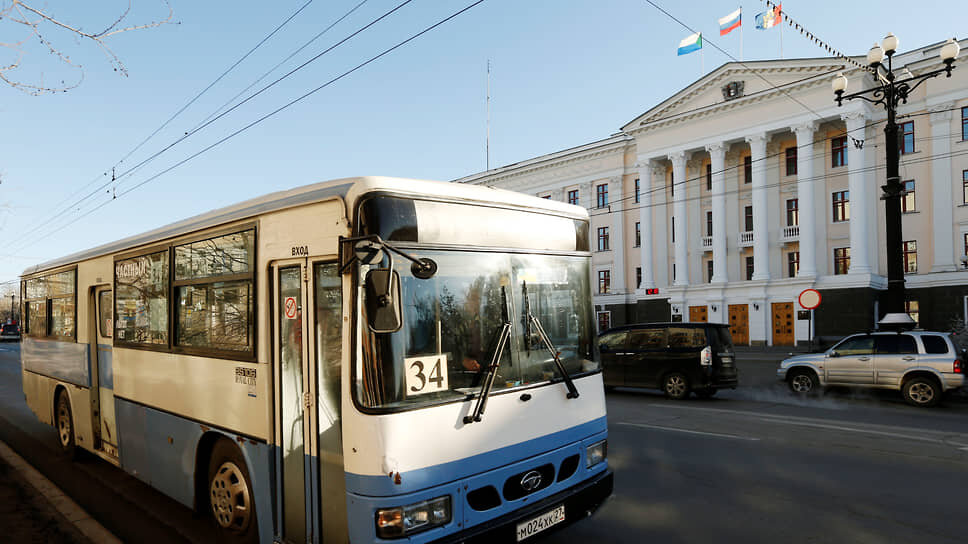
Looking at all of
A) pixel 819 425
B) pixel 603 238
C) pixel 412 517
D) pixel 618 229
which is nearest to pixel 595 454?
pixel 412 517

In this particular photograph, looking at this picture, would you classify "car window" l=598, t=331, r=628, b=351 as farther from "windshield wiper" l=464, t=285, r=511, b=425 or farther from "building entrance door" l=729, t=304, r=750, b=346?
"building entrance door" l=729, t=304, r=750, b=346

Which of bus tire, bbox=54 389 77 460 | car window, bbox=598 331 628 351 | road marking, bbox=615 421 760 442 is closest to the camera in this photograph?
bus tire, bbox=54 389 77 460

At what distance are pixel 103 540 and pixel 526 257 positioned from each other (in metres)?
4.52

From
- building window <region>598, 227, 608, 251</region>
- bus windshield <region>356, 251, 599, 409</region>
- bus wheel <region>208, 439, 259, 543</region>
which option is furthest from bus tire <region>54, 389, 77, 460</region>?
building window <region>598, 227, 608, 251</region>

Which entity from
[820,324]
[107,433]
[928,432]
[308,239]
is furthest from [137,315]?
[820,324]

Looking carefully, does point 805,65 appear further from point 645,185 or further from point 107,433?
point 107,433

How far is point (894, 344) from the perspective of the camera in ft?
42.8

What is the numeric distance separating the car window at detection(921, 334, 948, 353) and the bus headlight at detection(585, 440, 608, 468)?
11.5m

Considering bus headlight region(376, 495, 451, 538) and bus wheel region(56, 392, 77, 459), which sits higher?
bus headlight region(376, 495, 451, 538)

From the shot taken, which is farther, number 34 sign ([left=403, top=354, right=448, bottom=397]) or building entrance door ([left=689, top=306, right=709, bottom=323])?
building entrance door ([left=689, top=306, right=709, bottom=323])

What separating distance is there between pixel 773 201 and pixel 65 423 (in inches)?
1596

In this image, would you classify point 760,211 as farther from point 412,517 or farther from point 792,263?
point 412,517

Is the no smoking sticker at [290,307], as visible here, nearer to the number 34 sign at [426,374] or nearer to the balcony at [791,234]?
the number 34 sign at [426,374]

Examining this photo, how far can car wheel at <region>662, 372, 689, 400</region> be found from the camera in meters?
13.4
